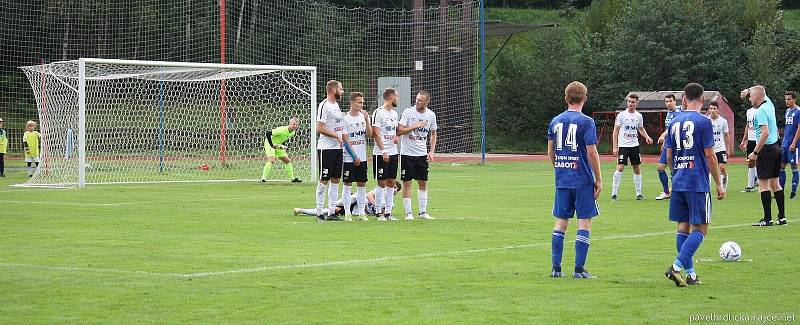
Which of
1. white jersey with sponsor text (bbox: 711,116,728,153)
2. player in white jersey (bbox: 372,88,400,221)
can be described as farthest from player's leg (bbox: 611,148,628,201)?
player in white jersey (bbox: 372,88,400,221)

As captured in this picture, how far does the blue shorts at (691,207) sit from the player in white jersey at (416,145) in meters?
7.21

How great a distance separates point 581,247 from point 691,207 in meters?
1.14

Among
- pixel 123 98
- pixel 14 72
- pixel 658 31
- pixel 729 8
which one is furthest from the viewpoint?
pixel 729 8

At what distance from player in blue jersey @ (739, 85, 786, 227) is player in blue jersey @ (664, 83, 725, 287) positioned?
595cm

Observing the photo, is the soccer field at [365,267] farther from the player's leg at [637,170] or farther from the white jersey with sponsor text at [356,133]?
the player's leg at [637,170]

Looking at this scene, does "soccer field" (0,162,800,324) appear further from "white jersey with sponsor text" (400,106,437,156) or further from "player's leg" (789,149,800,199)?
"player's leg" (789,149,800,199)

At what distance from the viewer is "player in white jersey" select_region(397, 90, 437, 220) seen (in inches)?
696

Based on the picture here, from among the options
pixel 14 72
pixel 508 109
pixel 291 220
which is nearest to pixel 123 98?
pixel 14 72

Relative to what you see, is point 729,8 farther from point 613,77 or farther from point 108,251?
point 108,251

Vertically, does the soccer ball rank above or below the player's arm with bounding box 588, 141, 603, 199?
below

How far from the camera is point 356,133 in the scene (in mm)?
17500

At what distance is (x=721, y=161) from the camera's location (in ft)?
74.0

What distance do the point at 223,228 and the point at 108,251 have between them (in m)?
3.29

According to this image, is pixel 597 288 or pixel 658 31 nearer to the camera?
pixel 597 288
